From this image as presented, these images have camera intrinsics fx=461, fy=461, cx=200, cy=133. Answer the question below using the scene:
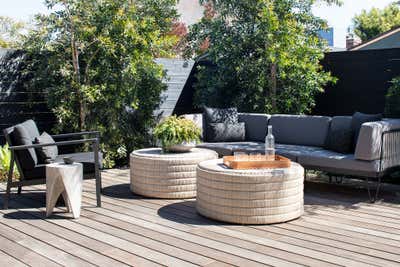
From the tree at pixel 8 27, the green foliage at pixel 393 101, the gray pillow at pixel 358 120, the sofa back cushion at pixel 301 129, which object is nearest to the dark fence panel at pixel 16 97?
the sofa back cushion at pixel 301 129

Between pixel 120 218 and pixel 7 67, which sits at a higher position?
pixel 7 67

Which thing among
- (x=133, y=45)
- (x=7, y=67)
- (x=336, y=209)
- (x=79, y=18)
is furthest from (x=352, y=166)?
(x=7, y=67)

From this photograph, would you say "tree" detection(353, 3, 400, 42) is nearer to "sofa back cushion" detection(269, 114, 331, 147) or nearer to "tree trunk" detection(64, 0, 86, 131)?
"sofa back cushion" detection(269, 114, 331, 147)

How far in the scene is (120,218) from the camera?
4043 millimetres

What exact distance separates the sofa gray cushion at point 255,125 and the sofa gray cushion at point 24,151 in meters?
2.94

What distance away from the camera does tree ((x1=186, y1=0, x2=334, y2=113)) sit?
643 centimetres

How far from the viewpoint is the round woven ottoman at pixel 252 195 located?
375 cm

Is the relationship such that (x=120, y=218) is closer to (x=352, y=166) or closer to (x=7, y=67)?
(x=352, y=166)

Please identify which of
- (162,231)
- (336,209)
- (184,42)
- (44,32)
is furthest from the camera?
(184,42)

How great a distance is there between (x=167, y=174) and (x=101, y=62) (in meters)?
2.33

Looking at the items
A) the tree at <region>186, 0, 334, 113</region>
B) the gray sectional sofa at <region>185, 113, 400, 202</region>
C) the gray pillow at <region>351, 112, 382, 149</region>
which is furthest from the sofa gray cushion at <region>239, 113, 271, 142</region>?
the gray pillow at <region>351, 112, 382, 149</region>

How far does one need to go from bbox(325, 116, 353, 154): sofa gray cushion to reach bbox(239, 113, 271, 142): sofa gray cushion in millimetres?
1025

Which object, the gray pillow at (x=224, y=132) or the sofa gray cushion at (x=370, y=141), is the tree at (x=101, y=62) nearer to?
the gray pillow at (x=224, y=132)

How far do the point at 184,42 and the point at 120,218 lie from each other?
13.9ft
